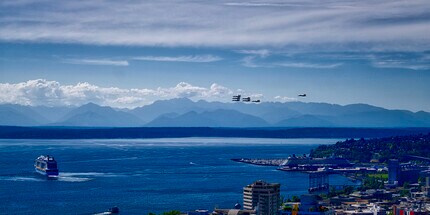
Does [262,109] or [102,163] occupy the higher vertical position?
[262,109]

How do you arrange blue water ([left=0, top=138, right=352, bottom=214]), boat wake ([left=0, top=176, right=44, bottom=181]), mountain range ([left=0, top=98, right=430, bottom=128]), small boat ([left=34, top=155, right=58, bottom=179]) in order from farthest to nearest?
mountain range ([left=0, top=98, right=430, bottom=128]) < small boat ([left=34, top=155, right=58, bottom=179]) < boat wake ([left=0, top=176, right=44, bottom=181]) < blue water ([left=0, top=138, right=352, bottom=214])

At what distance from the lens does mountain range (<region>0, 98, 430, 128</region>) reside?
144 meters

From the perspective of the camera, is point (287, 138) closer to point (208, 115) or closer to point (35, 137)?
point (35, 137)

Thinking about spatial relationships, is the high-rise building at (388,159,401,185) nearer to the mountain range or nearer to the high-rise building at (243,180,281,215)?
the high-rise building at (243,180,281,215)

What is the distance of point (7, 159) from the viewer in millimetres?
42469

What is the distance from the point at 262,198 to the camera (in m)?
17.2

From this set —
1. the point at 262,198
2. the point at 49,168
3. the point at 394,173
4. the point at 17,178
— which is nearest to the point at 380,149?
the point at 394,173

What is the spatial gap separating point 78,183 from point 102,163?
1132 cm

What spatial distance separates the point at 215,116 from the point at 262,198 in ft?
427

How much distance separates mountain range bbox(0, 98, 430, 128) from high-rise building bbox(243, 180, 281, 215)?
118547 mm

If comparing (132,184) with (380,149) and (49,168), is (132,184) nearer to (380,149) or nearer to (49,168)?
(49,168)

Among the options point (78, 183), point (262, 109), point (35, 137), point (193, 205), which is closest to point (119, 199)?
point (193, 205)

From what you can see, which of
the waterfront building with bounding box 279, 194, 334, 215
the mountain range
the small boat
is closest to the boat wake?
the small boat

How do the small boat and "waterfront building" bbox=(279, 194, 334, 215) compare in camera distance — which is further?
the small boat
